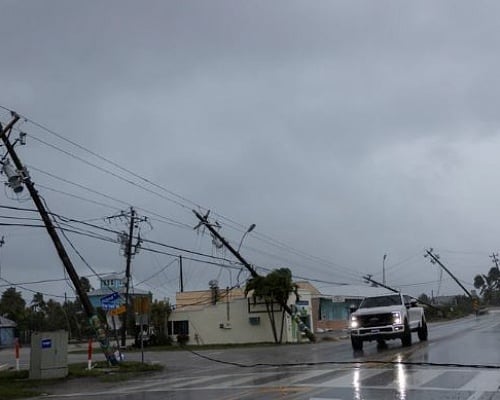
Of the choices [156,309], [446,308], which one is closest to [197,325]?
[156,309]

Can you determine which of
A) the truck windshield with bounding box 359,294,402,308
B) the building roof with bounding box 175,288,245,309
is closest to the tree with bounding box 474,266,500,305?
the building roof with bounding box 175,288,245,309

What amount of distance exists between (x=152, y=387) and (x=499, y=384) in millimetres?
8422

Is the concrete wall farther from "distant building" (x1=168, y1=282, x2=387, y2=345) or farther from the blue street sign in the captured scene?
the blue street sign

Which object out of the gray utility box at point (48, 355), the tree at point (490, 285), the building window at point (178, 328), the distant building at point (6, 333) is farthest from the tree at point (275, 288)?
the tree at point (490, 285)

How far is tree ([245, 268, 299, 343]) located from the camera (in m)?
41.9

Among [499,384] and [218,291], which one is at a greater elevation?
[218,291]

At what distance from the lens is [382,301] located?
83.3 ft

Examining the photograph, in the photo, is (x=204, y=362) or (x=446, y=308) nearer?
(x=204, y=362)

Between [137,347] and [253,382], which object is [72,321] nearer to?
[137,347]

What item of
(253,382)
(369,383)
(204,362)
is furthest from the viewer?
(204,362)

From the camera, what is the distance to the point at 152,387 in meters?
16.4

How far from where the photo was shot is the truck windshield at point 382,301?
2508 centimetres

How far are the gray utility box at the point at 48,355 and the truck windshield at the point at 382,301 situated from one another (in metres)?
11.5

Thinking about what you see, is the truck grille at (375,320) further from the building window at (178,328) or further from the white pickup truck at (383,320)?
the building window at (178,328)
